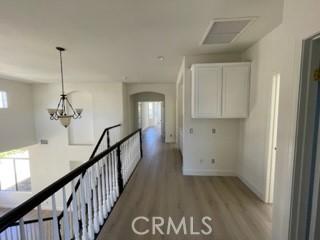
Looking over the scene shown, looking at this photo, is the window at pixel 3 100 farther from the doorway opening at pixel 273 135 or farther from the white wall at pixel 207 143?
the doorway opening at pixel 273 135

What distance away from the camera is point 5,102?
19.6 feet

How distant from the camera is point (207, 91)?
11.1ft

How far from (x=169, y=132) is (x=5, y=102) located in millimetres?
6156

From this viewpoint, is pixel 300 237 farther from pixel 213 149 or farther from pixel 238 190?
pixel 213 149

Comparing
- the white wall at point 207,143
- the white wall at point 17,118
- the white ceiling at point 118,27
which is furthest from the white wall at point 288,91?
the white wall at point 17,118

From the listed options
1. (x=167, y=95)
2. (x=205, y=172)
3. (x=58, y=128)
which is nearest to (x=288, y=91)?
(x=205, y=172)

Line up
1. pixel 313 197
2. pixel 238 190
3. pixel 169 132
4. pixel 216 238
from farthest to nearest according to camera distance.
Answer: pixel 169 132 → pixel 238 190 → pixel 216 238 → pixel 313 197

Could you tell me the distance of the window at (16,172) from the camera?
24.6 feet

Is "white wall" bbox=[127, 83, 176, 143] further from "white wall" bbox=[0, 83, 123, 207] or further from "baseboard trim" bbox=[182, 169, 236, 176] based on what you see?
"baseboard trim" bbox=[182, 169, 236, 176]

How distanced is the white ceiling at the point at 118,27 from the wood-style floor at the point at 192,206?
257 cm

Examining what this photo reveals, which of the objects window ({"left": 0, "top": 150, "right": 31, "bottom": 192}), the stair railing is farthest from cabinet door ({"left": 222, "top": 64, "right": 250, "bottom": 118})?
window ({"left": 0, "top": 150, "right": 31, "bottom": 192})

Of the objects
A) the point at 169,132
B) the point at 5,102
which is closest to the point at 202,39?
the point at 169,132

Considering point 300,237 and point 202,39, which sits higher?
point 202,39

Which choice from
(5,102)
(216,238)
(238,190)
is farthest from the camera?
(5,102)
